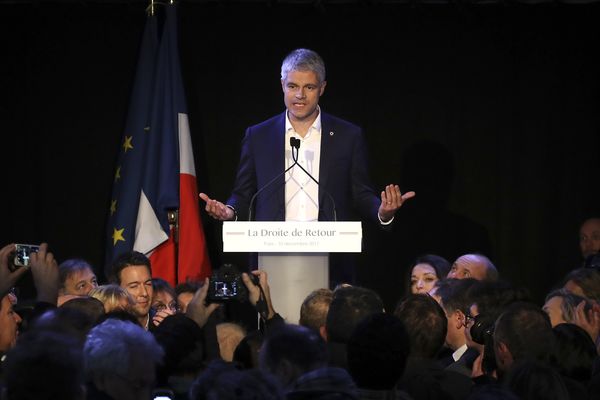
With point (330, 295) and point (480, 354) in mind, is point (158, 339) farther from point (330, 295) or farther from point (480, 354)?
point (480, 354)

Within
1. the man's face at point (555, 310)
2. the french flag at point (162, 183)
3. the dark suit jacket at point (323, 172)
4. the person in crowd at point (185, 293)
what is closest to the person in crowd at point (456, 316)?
the man's face at point (555, 310)

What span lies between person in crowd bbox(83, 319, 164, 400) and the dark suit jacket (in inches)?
121

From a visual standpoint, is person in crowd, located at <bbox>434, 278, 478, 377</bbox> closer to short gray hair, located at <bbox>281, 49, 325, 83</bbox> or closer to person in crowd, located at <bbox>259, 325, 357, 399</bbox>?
person in crowd, located at <bbox>259, 325, 357, 399</bbox>

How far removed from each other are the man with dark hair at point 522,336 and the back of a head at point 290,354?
29.1 inches

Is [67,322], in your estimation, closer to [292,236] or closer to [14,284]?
[14,284]

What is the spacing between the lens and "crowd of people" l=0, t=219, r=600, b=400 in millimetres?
2945

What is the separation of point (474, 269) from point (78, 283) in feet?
7.36

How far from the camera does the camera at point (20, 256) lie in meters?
4.30

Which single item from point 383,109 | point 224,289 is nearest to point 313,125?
point 224,289

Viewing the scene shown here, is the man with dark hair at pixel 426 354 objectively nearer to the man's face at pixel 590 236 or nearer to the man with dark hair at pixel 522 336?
the man with dark hair at pixel 522 336

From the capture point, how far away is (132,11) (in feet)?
28.3

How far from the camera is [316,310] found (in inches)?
184

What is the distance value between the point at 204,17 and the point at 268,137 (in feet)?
8.14

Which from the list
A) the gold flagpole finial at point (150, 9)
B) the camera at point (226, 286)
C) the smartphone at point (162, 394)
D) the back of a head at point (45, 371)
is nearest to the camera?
the back of a head at point (45, 371)
